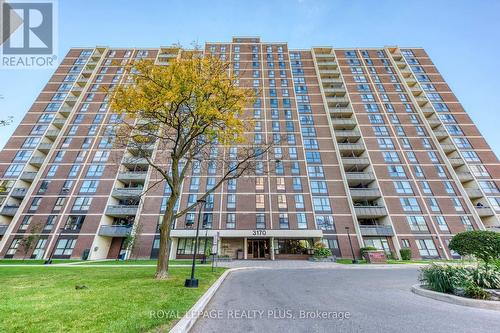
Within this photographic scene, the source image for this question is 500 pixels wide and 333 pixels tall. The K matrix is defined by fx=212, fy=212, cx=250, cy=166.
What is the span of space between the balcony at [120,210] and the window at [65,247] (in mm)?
5660

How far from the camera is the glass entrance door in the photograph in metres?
30.6

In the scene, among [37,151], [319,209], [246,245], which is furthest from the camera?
[37,151]

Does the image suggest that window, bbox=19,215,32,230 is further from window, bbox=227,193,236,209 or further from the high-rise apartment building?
window, bbox=227,193,236,209

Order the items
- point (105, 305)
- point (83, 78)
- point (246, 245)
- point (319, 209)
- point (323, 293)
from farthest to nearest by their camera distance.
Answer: point (83, 78) < point (319, 209) < point (246, 245) < point (323, 293) < point (105, 305)

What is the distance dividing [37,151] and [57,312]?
4530 cm

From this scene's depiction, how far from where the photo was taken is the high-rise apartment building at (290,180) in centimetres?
3048

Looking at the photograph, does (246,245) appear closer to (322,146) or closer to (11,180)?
(322,146)

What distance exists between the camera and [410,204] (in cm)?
3228

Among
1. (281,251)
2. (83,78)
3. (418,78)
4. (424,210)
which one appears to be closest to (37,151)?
(83,78)

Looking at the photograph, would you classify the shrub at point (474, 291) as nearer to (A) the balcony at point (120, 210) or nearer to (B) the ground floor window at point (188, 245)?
(B) the ground floor window at point (188, 245)

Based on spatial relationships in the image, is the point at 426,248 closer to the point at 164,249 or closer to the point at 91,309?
the point at 164,249

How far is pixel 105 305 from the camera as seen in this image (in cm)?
549

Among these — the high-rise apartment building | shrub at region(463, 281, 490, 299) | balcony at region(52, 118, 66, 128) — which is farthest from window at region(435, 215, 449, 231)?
balcony at region(52, 118, 66, 128)

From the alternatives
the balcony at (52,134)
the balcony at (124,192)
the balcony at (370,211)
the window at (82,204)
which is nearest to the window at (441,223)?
the balcony at (370,211)
